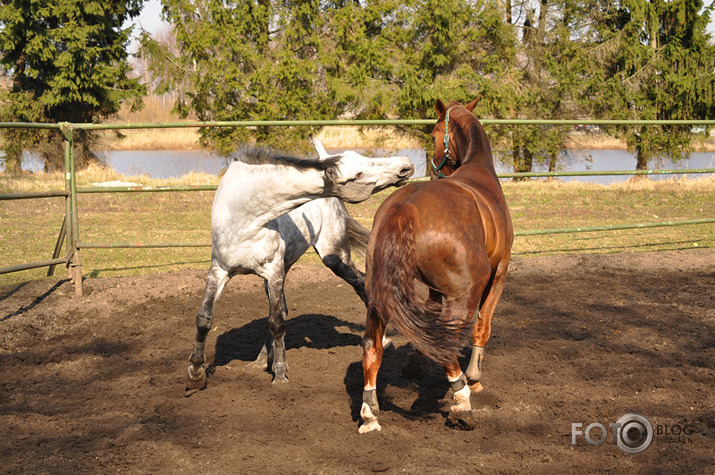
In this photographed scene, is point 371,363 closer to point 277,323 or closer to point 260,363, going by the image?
point 277,323

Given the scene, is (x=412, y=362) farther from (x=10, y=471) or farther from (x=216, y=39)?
(x=216, y=39)

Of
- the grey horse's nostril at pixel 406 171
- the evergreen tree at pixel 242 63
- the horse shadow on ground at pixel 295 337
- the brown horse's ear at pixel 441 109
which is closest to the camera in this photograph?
the grey horse's nostril at pixel 406 171

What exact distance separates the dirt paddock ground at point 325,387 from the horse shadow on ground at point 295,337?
2 cm

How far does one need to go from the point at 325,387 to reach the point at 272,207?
116 centimetres

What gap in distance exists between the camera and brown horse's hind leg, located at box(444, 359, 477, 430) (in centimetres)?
286

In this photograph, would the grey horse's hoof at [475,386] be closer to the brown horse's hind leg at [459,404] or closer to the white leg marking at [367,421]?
the brown horse's hind leg at [459,404]

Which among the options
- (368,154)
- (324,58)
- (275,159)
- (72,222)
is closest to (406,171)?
(275,159)

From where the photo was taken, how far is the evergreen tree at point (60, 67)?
55.3 feet

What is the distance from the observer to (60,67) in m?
17.5

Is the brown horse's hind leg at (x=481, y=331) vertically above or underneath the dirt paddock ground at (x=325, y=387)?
above

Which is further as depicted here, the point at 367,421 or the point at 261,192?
the point at 261,192

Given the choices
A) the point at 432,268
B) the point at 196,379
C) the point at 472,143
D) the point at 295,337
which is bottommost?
the point at 295,337

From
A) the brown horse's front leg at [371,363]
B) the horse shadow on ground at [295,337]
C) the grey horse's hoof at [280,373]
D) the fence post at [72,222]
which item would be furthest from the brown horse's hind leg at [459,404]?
the fence post at [72,222]

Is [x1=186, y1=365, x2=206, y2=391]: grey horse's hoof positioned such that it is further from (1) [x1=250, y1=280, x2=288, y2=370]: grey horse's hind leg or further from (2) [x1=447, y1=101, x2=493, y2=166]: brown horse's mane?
(2) [x1=447, y1=101, x2=493, y2=166]: brown horse's mane
